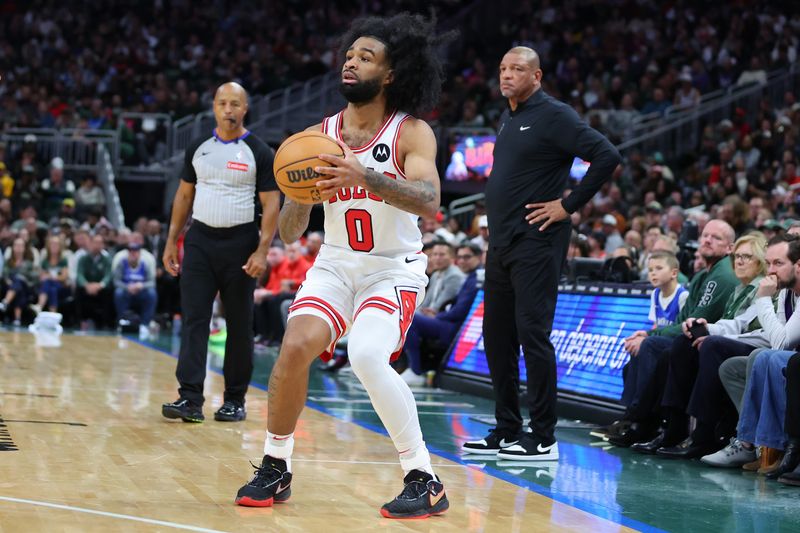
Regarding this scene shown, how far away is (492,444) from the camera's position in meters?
6.54

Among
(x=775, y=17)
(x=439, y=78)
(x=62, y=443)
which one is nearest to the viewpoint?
(x=439, y=78)

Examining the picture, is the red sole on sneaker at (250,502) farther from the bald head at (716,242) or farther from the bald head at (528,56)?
the bald head at (716,242)

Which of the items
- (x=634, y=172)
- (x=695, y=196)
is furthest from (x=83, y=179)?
(x=695, y=196)

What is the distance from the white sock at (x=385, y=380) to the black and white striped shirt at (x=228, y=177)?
2.96m

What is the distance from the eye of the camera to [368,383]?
460 centimetres

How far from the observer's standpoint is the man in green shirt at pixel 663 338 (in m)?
7.18

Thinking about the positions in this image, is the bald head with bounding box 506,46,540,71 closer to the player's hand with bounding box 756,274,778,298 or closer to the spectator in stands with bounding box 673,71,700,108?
the player's hand with bounding box 756,274,778,298

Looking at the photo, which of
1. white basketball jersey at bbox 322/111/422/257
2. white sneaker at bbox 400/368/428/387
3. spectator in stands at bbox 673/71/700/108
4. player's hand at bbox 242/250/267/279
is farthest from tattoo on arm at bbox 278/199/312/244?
spectator in stands at bbox 673/71/700/108

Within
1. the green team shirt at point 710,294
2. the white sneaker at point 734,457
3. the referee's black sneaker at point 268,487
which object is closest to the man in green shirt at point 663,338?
the green team shirt at point 710,294

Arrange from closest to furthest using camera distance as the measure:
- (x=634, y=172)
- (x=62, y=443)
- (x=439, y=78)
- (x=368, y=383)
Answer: (x=368, y=383) → (x=439, y=78) → (x=62, y=443) → (x=634, y=172)

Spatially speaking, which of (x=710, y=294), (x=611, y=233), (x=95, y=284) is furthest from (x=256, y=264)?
(x=95, y=284)

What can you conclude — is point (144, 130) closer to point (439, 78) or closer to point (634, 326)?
point (634, 326)

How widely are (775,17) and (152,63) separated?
14.0 metres

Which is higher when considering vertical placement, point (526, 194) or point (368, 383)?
point (526, 194)
